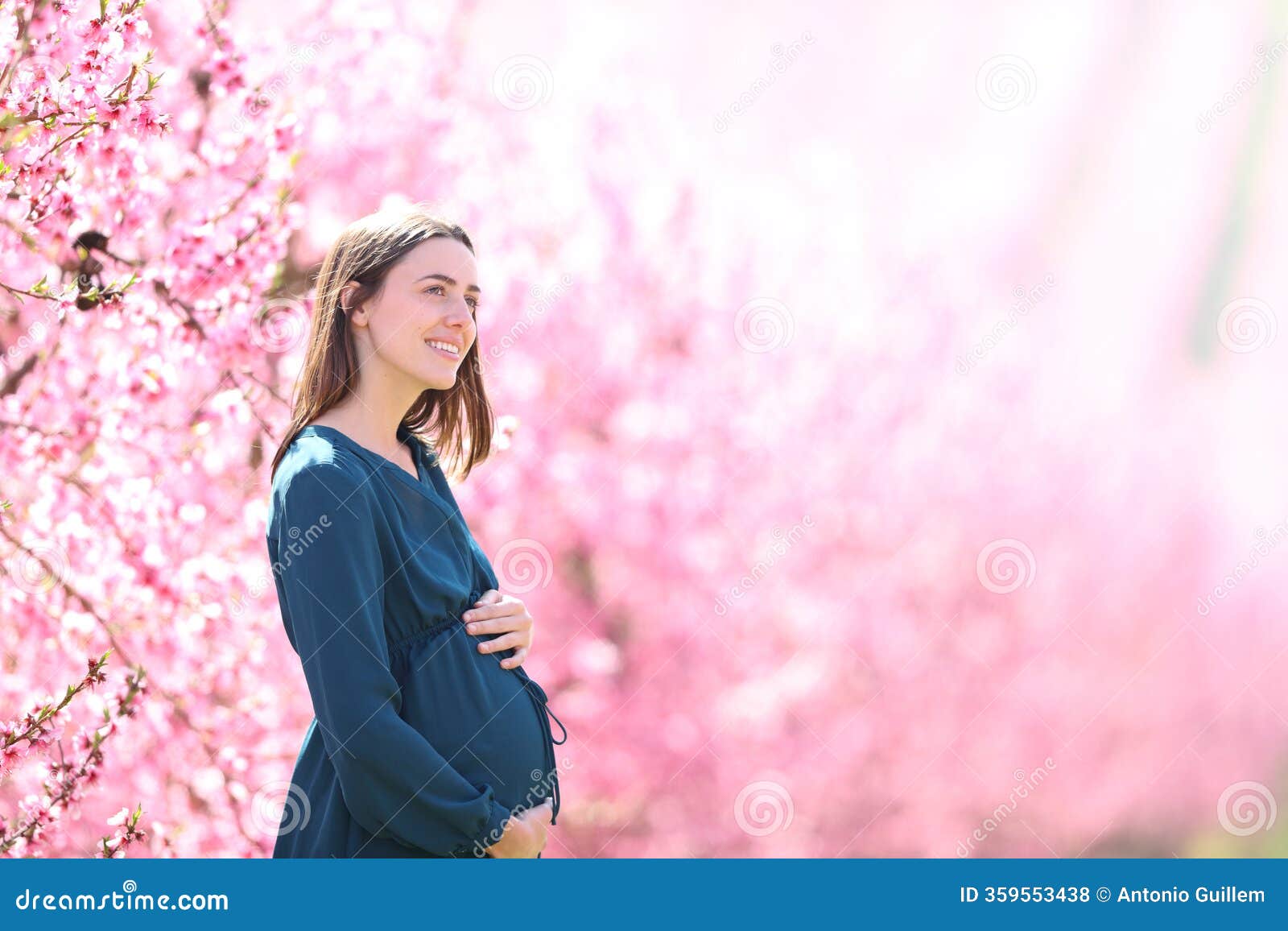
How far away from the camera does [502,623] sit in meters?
2.00

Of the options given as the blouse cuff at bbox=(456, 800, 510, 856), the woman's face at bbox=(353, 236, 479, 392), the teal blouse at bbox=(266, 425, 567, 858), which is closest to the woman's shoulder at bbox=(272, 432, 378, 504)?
the teal blouse at bbox=(266, 425, 567, 858)

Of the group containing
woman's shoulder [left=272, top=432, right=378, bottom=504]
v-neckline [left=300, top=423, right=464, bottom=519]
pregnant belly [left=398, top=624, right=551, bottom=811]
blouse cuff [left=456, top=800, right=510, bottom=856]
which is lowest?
blouse cuff [left=456, top=800, right=510, bottom=856]

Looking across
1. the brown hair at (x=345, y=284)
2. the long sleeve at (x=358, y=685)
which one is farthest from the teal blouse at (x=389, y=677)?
the brown hair at (x=345, y=284)

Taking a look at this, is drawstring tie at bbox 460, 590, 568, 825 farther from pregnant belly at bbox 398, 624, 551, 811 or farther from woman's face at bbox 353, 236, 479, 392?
woman's face at bbox 353, 236, 479, 392

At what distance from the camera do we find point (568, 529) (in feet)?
18.5

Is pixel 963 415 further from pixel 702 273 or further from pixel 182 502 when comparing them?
pixel 182 502

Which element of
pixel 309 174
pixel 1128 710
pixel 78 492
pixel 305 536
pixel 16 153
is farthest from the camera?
pixel 1128 710

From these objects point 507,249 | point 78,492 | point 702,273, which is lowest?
point 78,492

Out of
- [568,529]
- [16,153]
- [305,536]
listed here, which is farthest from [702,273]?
[305,536]

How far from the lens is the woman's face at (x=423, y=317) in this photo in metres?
2.02

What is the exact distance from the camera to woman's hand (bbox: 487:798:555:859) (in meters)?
1.80

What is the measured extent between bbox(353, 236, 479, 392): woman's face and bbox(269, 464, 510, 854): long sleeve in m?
0.30

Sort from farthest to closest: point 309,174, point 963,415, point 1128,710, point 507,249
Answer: point 1128,710
point 963,415
point 507,249
point 309,174

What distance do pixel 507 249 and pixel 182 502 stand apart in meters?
2.25
